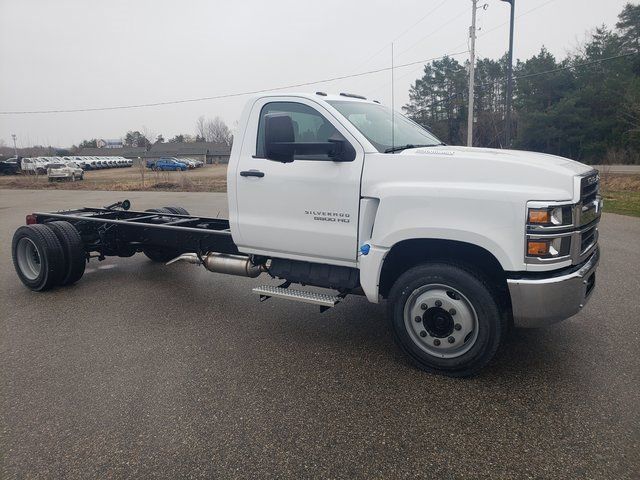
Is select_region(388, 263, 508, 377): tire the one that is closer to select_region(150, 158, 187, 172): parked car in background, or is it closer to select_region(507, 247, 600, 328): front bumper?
select_region(507, 247, 600, 328): front bumper

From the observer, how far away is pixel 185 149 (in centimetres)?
8981

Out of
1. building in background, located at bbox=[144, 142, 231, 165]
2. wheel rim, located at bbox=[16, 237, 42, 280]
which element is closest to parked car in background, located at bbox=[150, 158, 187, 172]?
building in background, located at bbox=[144, 142, 231, 165]

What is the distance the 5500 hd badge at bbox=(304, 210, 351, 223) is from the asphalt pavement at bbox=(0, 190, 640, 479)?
1171 mm

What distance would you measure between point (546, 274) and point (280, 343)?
2326 mm

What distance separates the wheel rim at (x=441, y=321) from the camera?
3.39 metres

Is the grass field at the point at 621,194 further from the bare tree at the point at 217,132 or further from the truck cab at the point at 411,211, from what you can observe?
the bare tree at the point at 217,132

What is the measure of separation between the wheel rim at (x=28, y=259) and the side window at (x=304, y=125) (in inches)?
154

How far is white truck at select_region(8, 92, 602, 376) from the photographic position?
310cm

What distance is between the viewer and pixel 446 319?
11.4ft

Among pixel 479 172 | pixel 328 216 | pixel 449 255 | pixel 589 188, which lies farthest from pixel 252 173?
pixel 589 188

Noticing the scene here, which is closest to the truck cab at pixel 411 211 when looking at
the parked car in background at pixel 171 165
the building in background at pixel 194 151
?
the parked car in background at pixel 171 165

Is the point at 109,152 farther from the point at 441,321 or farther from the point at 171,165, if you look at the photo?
the point at 441,321

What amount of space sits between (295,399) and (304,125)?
2.38 m

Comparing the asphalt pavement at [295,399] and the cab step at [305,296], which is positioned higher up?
the cab step at [305,296]
